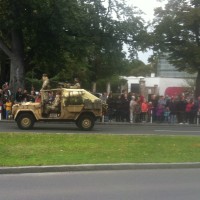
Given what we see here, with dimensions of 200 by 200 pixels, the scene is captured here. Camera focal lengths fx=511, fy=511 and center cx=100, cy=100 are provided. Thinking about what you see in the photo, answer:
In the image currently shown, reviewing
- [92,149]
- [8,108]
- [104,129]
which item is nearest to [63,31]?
[8,108]

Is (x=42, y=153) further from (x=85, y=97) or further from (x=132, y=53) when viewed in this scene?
(x=132, y=53)

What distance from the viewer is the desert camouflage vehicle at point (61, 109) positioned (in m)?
21.5

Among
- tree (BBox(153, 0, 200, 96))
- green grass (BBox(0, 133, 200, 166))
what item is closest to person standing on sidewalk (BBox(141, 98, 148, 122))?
tree (BBox(153, 0, 200, 96))

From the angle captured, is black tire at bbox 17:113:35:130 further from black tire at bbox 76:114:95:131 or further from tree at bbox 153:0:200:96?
tree at bbox 153:0:200:96

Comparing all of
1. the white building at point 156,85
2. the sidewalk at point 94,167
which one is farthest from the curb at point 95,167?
the white building at point 156,85

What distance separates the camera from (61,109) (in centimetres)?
2170

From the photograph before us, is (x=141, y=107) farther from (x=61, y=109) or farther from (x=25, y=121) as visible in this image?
(x=25, y=121)

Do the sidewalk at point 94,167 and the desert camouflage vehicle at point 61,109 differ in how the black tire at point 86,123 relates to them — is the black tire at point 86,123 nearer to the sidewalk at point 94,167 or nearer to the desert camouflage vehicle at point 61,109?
the desert camouflage vehicle at point 61,109

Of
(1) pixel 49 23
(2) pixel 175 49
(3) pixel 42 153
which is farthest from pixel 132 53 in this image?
(3) pixel 42 153

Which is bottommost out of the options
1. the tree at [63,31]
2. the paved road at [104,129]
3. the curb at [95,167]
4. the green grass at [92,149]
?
the curb at [95,167]

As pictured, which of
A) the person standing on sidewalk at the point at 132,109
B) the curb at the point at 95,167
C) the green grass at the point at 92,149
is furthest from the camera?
the person standing on sidewalk at the point at 132,109

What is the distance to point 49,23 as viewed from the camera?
29109 millimetres

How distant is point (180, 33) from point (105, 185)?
90.5 feet

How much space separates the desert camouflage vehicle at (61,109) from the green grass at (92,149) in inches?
163
